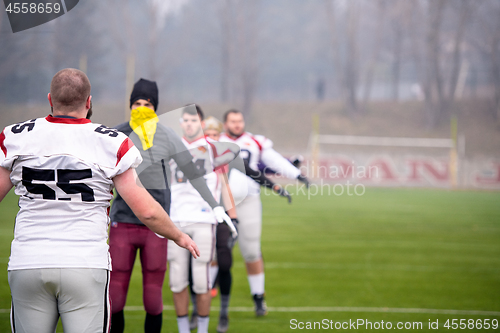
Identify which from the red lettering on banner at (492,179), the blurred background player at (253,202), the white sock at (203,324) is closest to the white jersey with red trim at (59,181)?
the white sock at (203,324)

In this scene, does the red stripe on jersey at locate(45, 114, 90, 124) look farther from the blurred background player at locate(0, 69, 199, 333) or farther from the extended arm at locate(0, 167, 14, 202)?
the extended arm at locate(0, 167, 14, 202)

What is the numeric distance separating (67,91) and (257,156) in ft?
11.0

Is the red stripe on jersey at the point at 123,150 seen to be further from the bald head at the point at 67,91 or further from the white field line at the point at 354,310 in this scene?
the white field line at the point at 354,310

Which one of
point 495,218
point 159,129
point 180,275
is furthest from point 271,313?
point 495,218

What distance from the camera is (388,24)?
42.2 m

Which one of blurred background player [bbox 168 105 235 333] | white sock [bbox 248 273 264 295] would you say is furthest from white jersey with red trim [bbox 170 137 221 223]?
white sock [bbox 248 273 264 295]

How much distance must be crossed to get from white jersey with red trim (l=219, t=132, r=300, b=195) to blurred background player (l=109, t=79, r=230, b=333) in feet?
5.96

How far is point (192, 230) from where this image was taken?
13.4 feet

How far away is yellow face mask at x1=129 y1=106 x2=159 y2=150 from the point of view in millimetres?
3562

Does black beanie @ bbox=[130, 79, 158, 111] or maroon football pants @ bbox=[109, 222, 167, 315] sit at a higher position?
black beanie @ bbox=[130, 79, 158, 111]

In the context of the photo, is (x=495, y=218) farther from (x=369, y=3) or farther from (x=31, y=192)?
(x=369, y=3)

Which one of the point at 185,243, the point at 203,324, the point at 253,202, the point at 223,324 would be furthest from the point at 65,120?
the point at 253,202

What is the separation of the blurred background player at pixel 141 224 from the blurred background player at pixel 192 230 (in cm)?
42

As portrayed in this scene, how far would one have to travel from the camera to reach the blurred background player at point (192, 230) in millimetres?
3997
